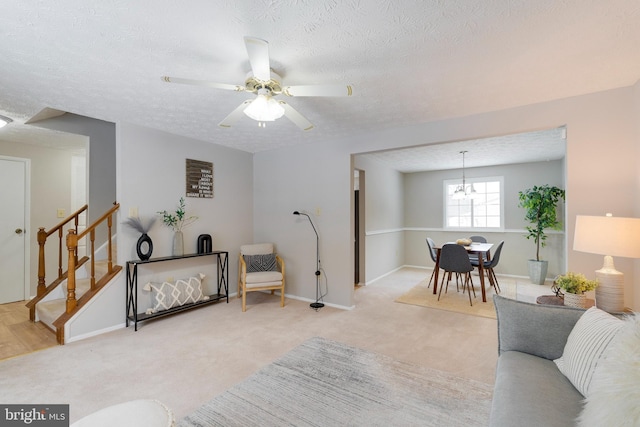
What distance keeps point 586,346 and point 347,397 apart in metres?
1.36

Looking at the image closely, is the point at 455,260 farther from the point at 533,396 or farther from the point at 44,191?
the point at 44,191

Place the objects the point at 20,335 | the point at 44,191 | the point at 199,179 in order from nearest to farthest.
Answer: the point at 20,335 < the point at 199,179 < the point at 44,191

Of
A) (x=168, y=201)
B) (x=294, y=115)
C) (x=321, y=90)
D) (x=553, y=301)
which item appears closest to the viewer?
(x=321, y=90)

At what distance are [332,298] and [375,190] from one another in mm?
2461

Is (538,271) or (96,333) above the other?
(538,271)

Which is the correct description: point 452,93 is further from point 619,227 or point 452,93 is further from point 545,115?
point 619,227

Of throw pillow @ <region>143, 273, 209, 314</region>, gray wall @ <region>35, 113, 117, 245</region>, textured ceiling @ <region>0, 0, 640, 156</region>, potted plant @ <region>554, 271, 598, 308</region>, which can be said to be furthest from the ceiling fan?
gray wall @ <region>35, 113, 117, 245</region>

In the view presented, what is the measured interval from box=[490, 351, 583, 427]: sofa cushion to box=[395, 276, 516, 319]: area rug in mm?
2301

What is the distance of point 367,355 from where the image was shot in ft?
8.25

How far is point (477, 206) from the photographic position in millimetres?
6293

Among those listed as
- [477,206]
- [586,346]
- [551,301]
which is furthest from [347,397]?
[477,206]

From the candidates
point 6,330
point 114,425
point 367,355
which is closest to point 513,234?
point 367,355

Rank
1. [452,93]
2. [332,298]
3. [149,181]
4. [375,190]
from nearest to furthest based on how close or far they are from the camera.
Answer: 1. [452,93]
2. [149,181]
3. [332,298]
4. [375,190]

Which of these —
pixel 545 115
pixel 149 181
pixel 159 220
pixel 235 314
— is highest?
pixel 545 115
